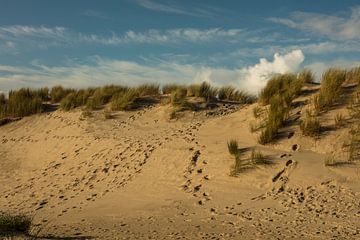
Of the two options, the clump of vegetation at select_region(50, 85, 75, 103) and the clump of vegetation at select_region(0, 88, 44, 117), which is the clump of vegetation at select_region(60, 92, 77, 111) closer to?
the clump of vegetation at select_region(0, 88, 44, 117)

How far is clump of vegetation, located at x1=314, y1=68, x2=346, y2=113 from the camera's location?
38.9 ft

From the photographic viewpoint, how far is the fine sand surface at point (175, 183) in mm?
7742

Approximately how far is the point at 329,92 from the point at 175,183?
4.65 metres

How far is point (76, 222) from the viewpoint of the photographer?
28.1 feet

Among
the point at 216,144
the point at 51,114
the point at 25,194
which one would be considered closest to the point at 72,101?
the point at 51,114

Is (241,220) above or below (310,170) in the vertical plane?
below

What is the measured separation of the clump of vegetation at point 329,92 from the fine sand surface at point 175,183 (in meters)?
0.43

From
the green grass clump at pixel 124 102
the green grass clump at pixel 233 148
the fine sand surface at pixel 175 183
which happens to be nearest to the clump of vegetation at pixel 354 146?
the fine sand surface at pixel 175 183

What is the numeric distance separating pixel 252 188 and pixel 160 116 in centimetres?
690

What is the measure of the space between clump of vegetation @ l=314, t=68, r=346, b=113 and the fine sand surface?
0.43 metres

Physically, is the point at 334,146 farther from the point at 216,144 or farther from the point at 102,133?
the point at 102,133

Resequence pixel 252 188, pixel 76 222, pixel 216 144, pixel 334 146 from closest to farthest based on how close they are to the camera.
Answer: pixel 76 222 < pixel 252 188 < pixel 334 146 < pixel 216 144

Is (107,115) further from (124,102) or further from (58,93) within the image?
(58,93)

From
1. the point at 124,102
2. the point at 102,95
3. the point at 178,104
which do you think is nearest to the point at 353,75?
the point at 178,104
